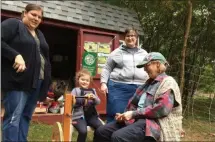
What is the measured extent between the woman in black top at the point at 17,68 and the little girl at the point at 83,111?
3.16ft

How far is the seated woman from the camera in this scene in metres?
3.30

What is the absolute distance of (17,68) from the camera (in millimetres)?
3357

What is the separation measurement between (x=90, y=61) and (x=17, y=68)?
5.22 m

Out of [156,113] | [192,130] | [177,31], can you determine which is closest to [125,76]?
[156,113]

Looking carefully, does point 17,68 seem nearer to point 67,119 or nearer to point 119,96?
point 67,119

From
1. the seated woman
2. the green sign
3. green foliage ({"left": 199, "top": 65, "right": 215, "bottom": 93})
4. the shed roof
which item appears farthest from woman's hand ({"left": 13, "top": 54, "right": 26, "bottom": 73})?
green foliage ({"left": 199, "top": 65, "right": 215, "bottom": 93})

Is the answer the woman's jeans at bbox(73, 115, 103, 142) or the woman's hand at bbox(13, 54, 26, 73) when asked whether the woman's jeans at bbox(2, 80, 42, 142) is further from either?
the woman's jeans at bbox(73, 115, 103, 142)

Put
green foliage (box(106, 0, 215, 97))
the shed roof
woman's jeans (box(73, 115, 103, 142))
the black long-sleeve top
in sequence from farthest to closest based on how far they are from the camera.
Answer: green foliage (box(106, 0, 215, 97)), the shed roof, woman's jeans (box(73, 115, 103, 142)), the black long-sleeve top

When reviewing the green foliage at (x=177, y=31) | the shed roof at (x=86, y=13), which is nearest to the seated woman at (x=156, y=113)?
the shed roof at (x=86, y=13)

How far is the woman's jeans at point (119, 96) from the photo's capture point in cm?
474

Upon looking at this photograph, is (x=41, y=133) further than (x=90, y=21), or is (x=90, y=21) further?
(x=90, y=21)

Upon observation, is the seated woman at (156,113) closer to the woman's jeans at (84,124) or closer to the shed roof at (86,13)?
the woman's jeans at (84,124)

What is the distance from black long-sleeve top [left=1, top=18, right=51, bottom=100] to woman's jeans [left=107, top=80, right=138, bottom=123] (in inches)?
53.1

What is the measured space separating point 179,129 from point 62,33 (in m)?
8.30
